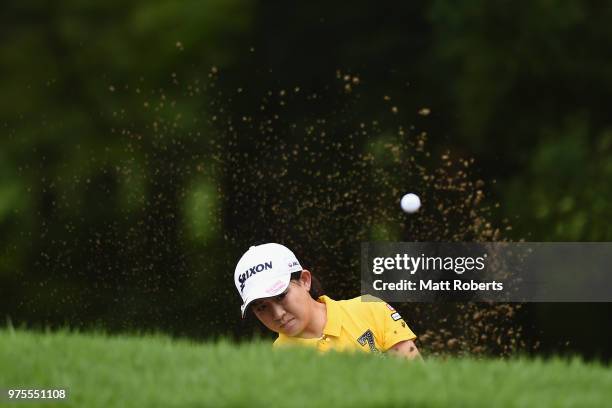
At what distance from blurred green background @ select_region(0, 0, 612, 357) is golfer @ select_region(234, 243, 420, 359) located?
8074 millimetres

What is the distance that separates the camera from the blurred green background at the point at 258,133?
54.7ft

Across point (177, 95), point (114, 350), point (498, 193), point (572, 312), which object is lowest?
point (114, 350)

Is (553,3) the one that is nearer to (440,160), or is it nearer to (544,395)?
(440,160)

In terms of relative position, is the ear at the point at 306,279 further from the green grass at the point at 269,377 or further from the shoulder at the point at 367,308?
the green grass at the point at 269,377

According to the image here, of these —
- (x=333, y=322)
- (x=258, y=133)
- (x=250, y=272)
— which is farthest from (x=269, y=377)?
(x=258, y=133)

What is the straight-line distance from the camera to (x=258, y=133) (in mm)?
18156

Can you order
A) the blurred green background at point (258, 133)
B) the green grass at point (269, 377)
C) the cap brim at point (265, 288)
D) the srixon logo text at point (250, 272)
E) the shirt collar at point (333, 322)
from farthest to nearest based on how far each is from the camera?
the blurred green background at point (258, 133) < the shirt collar at point (333, 322) < the srixon logo text at point (250, 272) < the cap brim at point (265, 288) < the green grass at point (269, 377)

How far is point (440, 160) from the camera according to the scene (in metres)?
17.6

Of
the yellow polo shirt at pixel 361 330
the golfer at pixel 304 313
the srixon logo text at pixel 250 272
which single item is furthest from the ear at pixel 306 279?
Result: the srixon logo text at pixel 250 272

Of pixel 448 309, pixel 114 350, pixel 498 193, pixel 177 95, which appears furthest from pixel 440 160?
pixel 114 350

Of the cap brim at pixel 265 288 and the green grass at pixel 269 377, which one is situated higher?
the cap brim at pixel 265 288

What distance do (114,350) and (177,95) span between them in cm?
1170

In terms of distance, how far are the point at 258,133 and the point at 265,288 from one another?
10822 millimetres

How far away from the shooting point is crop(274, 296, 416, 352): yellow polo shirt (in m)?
7.54
